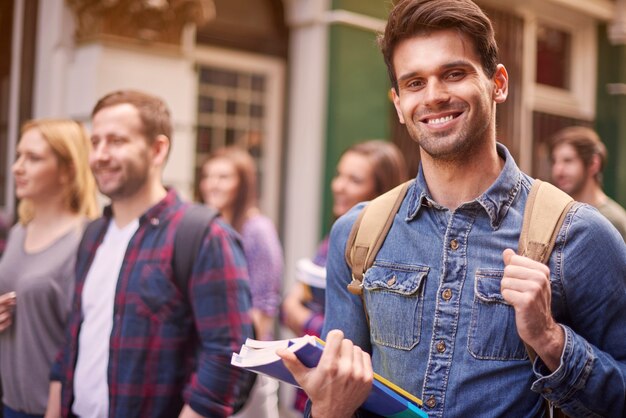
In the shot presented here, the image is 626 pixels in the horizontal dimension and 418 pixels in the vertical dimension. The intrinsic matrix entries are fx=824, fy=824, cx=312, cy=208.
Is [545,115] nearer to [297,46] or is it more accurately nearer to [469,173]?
[297,46]

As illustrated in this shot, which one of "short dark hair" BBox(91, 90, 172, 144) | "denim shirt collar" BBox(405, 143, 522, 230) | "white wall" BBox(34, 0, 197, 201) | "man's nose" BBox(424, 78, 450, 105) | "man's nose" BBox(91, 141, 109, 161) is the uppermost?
"white wall" BBox(34, 0, 197, 201)

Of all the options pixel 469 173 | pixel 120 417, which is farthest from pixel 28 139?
pixel 469 173

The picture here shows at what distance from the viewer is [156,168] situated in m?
3.06

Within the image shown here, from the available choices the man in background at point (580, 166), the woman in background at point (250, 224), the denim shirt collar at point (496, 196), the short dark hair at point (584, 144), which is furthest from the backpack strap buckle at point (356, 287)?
the short dark hair at point (584, 144)

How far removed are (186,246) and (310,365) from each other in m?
1.24

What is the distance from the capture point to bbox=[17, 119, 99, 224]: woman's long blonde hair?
353 cm

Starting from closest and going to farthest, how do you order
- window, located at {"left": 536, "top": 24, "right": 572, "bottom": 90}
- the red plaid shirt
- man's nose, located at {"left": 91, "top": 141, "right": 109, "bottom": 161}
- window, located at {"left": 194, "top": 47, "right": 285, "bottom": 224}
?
1. the red plaid shirt
2. man's nose, located at {"left": 91, "top": 141, "right": 109, "bottom": 161}
3. window, located at {"left": 194, "top": 47, "right": 285, "bottom": 224}
4. window, located at {"left": 536, "top": 24, "right": 572, "bottom": 90}

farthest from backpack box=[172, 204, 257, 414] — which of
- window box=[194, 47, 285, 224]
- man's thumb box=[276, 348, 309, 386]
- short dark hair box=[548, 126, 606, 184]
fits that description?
window box=[194, 47, 285, 224]

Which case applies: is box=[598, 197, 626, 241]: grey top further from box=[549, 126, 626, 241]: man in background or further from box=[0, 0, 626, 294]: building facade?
box=[0, 0, 626, 294]: building facade

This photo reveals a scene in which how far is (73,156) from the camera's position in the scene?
11.7 ft

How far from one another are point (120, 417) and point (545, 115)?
6905mm

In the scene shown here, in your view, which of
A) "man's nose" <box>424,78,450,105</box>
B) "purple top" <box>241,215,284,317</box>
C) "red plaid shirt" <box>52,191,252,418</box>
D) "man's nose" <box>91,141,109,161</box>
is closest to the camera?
"man's nose" <box>424,78,450,105</box>

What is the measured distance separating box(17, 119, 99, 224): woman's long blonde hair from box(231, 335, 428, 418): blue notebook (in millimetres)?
2005

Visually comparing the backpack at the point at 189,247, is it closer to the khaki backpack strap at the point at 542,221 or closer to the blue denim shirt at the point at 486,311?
the blue denim shirt at the point at 486,311
